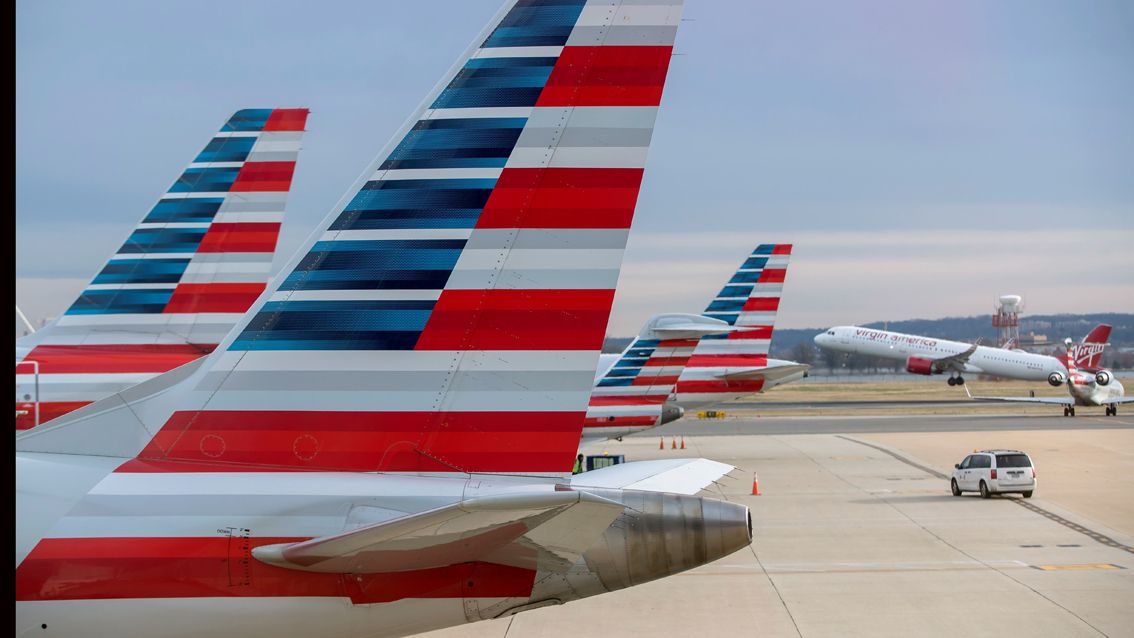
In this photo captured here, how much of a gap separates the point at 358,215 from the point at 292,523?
6.87 feet

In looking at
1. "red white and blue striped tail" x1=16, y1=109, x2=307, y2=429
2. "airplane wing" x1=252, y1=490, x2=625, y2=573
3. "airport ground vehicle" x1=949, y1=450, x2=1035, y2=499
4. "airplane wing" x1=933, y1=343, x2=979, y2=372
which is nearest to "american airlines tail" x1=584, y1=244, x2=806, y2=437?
"airport ground vehicle" x1=949, y1=450, x2=1035, y2=499

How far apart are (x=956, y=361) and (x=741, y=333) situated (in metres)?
66.7

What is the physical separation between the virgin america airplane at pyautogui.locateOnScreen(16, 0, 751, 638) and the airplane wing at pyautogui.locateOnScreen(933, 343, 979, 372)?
106 meters

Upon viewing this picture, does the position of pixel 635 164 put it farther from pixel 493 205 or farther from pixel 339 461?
pixel 339 461

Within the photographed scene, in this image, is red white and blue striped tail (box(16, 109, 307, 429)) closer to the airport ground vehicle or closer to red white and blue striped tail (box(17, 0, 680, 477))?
red white and blue striped tail (box(17, 0, 680, 477))

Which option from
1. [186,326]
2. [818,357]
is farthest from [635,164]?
[818,357]

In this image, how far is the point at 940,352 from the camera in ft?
352

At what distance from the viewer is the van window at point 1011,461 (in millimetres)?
31469

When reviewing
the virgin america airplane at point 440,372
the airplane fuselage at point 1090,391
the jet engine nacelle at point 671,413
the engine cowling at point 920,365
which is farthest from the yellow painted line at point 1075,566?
the engine cowling at point 920,365

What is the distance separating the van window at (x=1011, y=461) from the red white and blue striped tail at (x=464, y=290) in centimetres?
2745

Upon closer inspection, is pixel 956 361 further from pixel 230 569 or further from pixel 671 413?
pixel 230 569

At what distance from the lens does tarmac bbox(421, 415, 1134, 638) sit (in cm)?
1614

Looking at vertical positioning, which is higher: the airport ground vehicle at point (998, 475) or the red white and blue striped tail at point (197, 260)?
the red white and blue striped tail at point (197, 260)

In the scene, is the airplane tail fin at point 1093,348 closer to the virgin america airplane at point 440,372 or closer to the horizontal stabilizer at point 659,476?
the horizontal stabilizer at point 659,476
